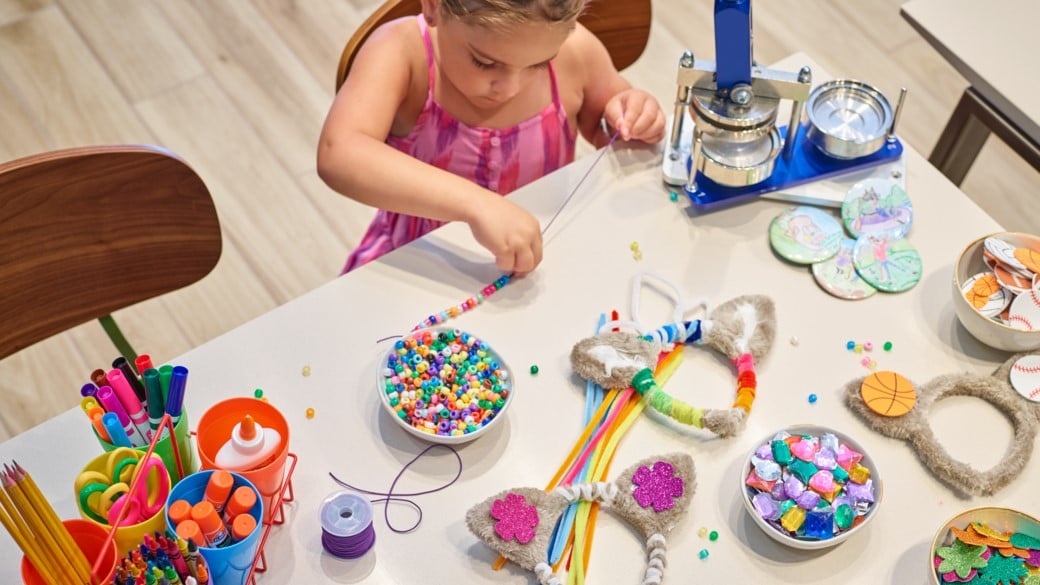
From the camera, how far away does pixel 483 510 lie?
1.01m

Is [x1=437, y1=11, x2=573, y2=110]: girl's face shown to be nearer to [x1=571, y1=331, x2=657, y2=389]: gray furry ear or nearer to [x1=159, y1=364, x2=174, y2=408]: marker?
[x1=571, y1=331, x2=657, y2=389]: gray furry ear

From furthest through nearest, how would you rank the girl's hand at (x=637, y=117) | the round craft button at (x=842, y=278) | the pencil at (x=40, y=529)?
the girl's hand at (x=637, y=117)
the round craft button at (x=842, y=278)
the pencil at (x=40, y=529)

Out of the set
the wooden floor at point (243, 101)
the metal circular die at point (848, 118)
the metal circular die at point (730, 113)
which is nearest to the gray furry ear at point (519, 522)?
the metal circular die at point (730, 113)

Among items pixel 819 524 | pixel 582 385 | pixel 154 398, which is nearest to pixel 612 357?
pixel 582 385

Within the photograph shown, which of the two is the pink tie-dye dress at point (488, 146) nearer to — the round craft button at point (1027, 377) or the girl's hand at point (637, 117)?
the girl's hand at point (637, 117)

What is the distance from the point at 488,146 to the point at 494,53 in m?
0.28

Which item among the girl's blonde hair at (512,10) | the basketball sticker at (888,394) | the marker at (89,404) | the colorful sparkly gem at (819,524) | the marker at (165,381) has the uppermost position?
the girl's blonde hair at (512,10)

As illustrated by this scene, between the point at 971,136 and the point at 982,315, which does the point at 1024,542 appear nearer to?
the point at 982,315

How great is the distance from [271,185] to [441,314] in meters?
1.24

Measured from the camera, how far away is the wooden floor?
2.14 m

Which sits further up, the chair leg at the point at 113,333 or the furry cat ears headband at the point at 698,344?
the furry cat ears headband at the point at 698,344

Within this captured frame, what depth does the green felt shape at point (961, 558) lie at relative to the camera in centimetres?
98

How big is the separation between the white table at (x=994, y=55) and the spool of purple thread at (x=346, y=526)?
1078 mm

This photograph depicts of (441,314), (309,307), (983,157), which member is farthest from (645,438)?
(983,157)
